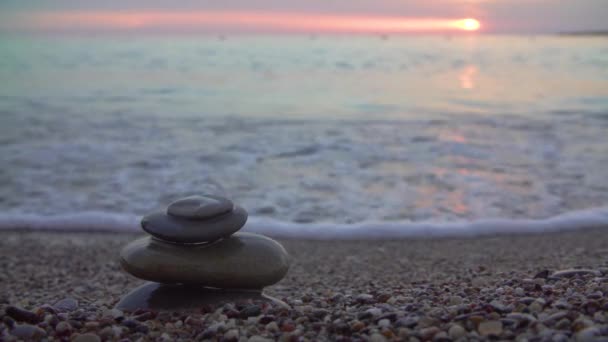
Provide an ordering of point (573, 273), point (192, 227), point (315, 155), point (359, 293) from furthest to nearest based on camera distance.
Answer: point (315, 155) → point (359, 293) → point (573, 273) → point (192, 227)

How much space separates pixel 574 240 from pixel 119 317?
4976 millimetres

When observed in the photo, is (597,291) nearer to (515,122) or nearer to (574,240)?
(574,240)

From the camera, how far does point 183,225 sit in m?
3.53

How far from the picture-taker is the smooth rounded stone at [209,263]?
3525mm

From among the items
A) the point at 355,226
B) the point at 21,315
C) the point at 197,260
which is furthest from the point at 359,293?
the point at 355,226

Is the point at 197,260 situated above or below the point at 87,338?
above

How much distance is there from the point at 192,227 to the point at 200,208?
0.39ft

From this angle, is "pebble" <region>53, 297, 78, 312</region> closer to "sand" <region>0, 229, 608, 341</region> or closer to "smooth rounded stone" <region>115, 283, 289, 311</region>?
"sand" <region>0, 229, 608, 341</region>

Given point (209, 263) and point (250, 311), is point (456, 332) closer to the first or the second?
point (250, 311)

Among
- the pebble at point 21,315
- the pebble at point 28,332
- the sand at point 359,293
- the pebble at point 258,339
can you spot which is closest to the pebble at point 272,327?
the sand at point 359,293

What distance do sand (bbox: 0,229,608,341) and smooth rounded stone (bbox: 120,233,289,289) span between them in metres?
0.30

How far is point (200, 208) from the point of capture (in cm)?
354

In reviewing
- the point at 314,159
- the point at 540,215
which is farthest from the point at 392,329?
the point at 314,159

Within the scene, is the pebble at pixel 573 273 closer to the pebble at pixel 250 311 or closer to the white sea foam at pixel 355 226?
the pebble at pixel 250 311
